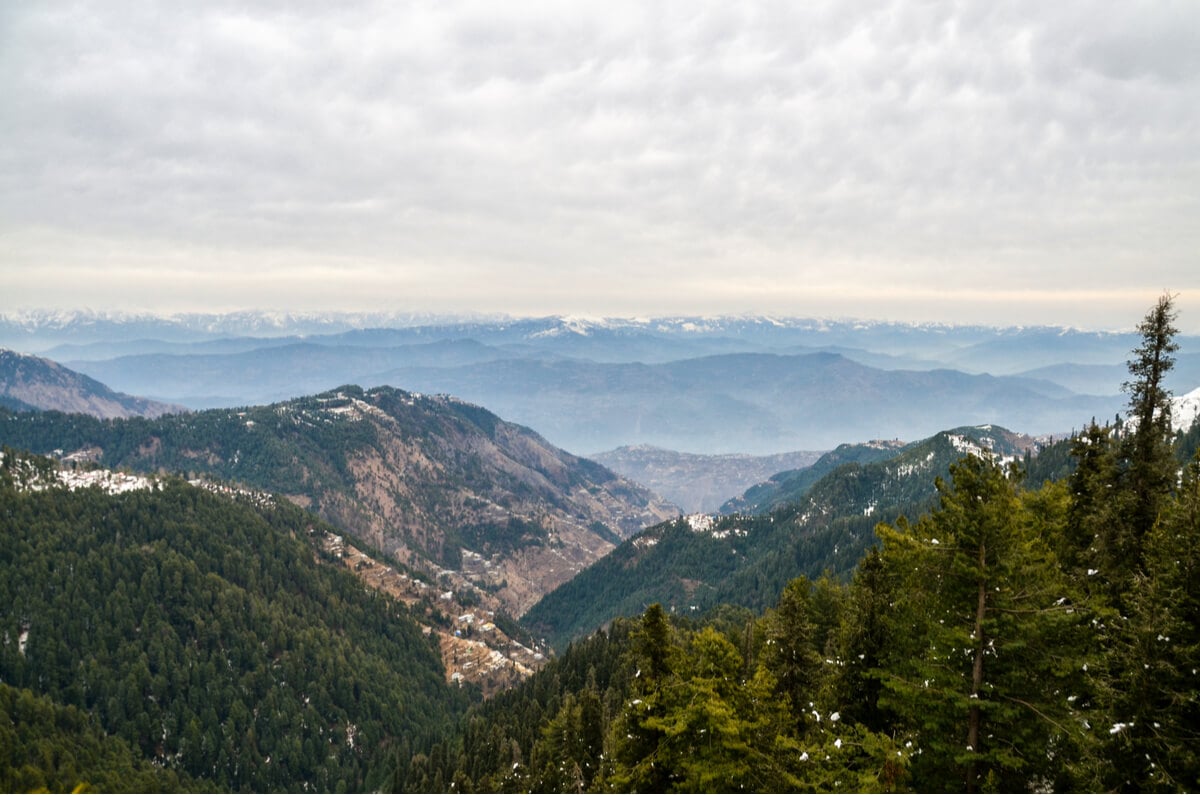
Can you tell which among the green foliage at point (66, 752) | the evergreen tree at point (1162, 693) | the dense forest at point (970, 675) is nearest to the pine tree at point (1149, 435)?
the dense forest at point (970, 675)

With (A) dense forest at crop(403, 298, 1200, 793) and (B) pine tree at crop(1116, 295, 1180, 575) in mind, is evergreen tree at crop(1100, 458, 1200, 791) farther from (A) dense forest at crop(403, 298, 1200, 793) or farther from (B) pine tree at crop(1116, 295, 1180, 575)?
(B) pine tree at crop(1116, 295, 1180, 575)

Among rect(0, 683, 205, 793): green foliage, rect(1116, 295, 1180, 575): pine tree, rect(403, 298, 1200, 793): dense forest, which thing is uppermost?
rect(1116, 295, 1180, 575): pine tree

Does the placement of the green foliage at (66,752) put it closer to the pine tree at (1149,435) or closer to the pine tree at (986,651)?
the pine tree at (986,651)

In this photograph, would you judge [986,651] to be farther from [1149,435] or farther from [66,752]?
[66,752]

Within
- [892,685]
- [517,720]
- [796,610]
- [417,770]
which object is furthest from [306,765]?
[892,685]

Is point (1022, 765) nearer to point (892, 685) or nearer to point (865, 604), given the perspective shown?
point (892, 685)

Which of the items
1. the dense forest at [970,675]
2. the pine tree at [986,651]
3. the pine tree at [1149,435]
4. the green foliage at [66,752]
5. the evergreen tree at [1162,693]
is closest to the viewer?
the evergreen tree at [1162,693]

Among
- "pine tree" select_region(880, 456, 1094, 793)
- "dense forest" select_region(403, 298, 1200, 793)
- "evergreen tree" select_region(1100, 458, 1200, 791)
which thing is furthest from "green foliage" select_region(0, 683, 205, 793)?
"evergreen tree" select_region(1100, 458, 1200, 791)

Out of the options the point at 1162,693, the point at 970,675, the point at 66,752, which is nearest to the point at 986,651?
the point at 970,675

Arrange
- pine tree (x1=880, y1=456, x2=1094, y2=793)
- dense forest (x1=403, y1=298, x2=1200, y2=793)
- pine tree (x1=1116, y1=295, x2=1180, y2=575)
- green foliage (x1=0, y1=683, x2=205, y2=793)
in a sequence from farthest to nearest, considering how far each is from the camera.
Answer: green foliage (x1=0, y1=683, x2=205, y2=793) → pine tree (x1=1116, y1=295, x2=1180, y2=575) → pine tree (x1=880, y1=456, x2=1094, y2=793) → dense forest (x1=403, y1=298, x2=1200, y2=793)
